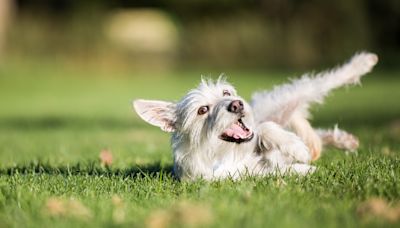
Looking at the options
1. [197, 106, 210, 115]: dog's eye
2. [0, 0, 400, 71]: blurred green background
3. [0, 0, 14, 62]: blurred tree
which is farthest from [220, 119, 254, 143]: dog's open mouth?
[0, 0, 400, 71]: blurred green background

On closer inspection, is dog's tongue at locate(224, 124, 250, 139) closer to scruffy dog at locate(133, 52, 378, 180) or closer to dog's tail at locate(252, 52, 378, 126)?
scruffy dog at locate(133, 52, 378, 180)

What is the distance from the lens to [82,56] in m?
36.7

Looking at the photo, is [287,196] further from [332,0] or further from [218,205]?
[332,0]

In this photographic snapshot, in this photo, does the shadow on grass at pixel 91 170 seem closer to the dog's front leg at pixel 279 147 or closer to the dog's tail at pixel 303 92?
the dog's front leg at pixel 279 147

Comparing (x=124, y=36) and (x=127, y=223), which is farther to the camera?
(x=124, y=36)

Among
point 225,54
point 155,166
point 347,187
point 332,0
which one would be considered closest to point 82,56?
point 225,54

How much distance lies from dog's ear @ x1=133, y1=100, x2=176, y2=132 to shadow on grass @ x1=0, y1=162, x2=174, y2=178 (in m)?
0.41

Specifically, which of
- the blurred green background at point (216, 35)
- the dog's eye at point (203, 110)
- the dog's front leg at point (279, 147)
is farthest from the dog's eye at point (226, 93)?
the blurred green background at point (216, 35)

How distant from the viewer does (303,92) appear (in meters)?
7.34

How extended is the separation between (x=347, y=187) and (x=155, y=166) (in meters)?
2.50

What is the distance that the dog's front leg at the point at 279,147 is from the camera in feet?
20.0

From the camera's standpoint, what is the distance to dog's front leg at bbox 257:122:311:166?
6.08 m

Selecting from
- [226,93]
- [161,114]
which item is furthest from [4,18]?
[226,93]

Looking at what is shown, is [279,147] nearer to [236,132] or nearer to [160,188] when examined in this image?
[236,132]
